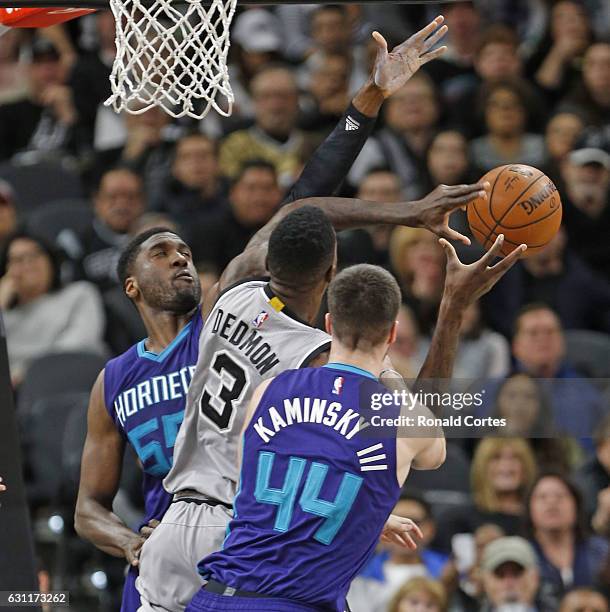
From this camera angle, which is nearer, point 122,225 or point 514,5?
point 122,225

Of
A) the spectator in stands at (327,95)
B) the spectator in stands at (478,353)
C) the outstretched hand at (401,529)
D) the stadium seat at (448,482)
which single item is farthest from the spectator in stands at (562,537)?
the spectator in stands at (327,95)

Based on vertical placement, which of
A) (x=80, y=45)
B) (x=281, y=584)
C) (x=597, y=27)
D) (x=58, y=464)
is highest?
(x=80, y=45)

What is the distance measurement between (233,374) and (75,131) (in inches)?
229

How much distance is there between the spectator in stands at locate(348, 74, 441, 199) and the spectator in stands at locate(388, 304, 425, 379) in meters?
1.25

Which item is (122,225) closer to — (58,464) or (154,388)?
(58,464)

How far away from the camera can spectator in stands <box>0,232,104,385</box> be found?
28.1 feet

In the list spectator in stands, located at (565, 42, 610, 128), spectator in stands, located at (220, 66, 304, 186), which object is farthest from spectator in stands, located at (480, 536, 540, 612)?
spectator in stands, located at (220, 66, 304, 186)

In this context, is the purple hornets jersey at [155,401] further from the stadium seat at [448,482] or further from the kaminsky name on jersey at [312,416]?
the stadium seat at [448,482]

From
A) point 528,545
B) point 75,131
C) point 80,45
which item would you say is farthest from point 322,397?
point 80,45

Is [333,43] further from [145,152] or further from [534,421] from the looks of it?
[534,421]

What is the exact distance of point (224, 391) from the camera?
479 centimetres

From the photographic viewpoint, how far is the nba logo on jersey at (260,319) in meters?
4.74

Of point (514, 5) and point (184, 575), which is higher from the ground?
point (514, 5)

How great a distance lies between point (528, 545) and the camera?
7.16m
